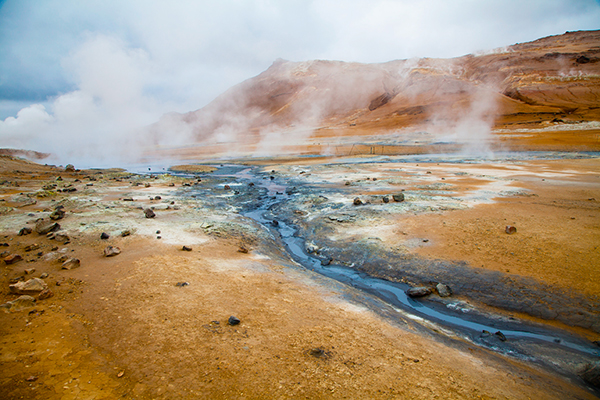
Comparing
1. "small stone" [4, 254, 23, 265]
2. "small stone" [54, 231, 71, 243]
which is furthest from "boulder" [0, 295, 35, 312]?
"small stone" [54, 231, 71, 243]

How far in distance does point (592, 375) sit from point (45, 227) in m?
12.8

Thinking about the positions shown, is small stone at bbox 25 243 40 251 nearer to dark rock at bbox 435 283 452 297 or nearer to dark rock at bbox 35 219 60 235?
dark rock at bbox 35 219 60 235

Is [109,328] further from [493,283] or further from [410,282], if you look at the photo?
[493,283]

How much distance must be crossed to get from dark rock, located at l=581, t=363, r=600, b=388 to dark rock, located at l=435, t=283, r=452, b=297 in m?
2.43

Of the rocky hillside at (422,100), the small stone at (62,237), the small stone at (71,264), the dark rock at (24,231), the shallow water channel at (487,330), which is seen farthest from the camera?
the rocky hillside at (422,100)

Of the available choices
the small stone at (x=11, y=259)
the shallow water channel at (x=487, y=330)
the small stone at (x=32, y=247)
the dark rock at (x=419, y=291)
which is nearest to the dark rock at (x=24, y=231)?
the small stone at (x=32, y=247)

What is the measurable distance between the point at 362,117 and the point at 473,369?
9922cm

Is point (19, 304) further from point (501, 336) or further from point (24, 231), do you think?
point (501, 336)

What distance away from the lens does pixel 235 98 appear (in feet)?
479

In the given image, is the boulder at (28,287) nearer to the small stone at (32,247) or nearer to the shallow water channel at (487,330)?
the small stone at (32,247)

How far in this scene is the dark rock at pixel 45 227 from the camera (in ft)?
28.0

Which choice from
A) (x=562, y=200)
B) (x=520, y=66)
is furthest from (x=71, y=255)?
(x=520, y=66)

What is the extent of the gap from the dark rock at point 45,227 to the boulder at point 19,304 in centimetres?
496

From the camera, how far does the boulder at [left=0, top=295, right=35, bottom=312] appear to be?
4496mm
